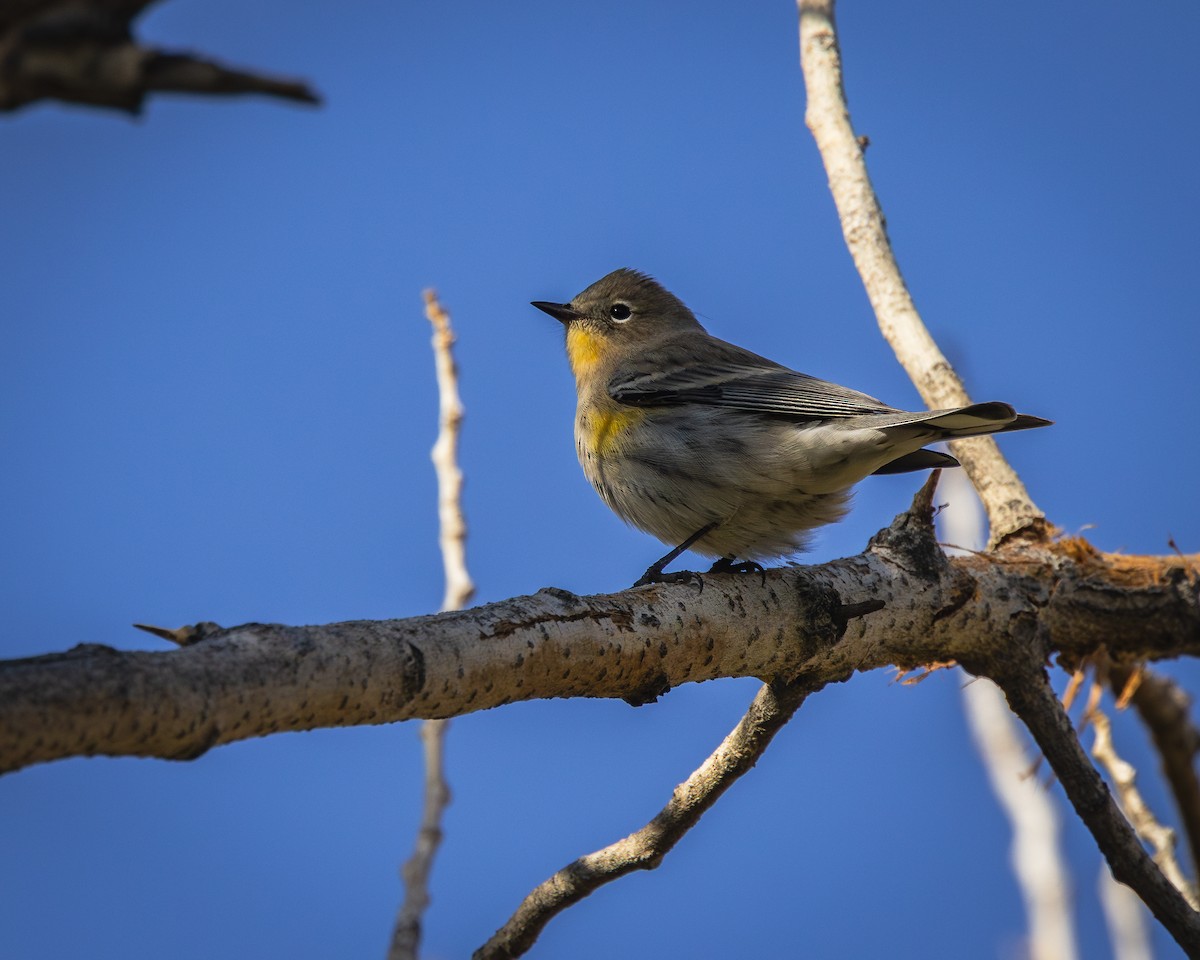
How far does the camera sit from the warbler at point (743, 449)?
5781mm

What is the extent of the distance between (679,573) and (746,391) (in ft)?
6.43

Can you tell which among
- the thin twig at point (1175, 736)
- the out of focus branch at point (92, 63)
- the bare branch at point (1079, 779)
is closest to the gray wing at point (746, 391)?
the bare branch at point (1079, 779)

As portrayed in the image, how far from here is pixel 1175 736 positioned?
6746 millimetres

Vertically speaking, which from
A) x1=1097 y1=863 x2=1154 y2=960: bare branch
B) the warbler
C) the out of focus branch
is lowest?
x1=1097 y1=863 x2=1154 y2=960: bare branch

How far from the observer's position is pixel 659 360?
7.32 meters

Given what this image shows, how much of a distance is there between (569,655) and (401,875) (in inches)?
69.9

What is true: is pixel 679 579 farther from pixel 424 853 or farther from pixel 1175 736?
pixel 1175 736

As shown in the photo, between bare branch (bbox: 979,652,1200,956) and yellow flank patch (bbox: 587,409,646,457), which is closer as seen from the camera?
bare branch (bbox: 979,652,1200,956)

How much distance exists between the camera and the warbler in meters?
5.78

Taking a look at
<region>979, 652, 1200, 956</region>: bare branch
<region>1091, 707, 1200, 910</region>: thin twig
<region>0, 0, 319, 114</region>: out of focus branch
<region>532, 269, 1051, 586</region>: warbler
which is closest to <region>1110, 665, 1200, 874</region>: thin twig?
<region>1091, 707, 1200, 910</region>: thin twig

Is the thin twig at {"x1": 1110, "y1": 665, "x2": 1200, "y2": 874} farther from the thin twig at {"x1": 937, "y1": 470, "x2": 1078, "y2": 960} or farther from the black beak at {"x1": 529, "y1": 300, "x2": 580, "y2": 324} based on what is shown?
the black beak at {"x1": 529, "y1": 300, "x2": 580, "y2": 324}

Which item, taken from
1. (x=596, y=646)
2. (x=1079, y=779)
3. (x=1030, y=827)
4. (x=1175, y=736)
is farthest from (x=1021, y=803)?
(x=596, y=646)

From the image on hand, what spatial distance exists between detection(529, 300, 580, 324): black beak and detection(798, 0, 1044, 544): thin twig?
86.3 inches

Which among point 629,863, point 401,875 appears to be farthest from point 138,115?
point 401,875
